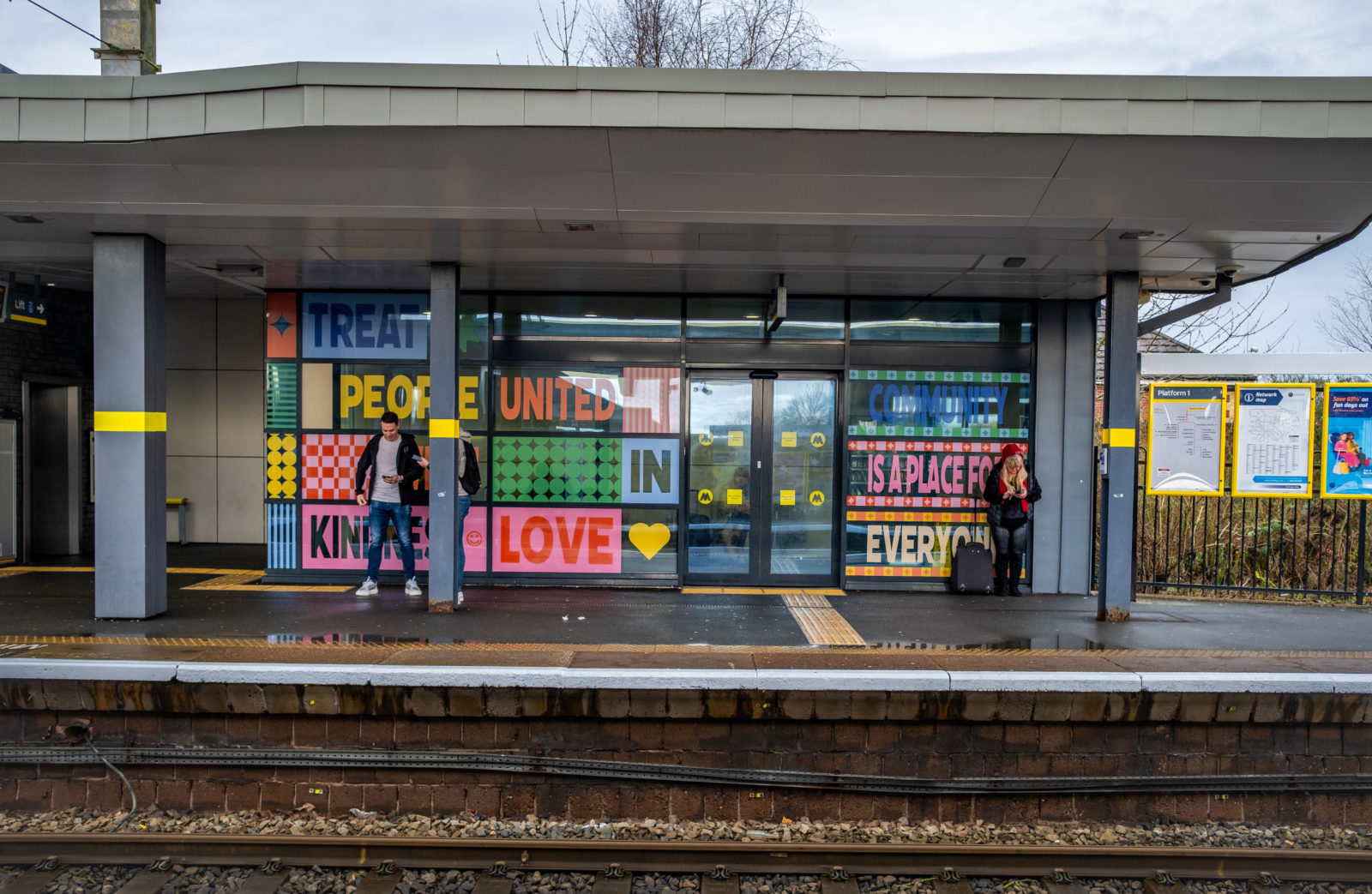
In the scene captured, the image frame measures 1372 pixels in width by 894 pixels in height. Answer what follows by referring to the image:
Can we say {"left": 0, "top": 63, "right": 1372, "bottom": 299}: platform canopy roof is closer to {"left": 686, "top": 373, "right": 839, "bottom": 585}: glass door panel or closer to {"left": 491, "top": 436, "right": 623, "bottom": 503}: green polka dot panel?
{"left": 686, "top": 373, "right": 839, "bottom": 585}: glass door panel

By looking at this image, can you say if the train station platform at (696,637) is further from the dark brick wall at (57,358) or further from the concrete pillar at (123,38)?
the concrete pillar at (123,38)

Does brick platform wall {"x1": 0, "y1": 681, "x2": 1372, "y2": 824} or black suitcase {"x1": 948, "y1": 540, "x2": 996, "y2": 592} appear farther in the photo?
black suitcase {"x1": 948, "y1": 540, "x2": 996, "y2": 592}

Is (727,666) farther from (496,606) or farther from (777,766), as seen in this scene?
(496,606)

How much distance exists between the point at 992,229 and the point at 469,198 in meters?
3.98

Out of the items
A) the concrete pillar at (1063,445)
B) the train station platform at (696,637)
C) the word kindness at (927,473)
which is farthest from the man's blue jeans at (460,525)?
the concrete pillar at (1063,445)

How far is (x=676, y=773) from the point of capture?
4.95 meters

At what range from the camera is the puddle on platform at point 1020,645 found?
6.00m

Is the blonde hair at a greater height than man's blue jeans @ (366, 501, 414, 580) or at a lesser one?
greater

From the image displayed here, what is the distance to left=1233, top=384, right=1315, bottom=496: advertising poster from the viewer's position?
7672mm

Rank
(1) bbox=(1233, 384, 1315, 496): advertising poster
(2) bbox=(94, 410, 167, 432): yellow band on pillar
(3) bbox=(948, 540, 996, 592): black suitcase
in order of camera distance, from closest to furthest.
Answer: (2) bbox=(94, 410, 167, 432): yellow band on pillar
(1) bbox=(1233, 384, 1315, 496): advertising poster
(3) bbox=(948, 540, 996, 592): black suitcase

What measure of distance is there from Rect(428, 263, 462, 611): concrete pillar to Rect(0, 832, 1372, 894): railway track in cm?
284

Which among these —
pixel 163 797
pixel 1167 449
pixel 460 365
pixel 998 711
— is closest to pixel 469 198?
pixel 460 365

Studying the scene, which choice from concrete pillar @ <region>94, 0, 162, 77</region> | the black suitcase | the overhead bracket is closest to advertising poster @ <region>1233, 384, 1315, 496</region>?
the overhead bracket

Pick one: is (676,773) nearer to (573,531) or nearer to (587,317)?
Result: (573,531)
